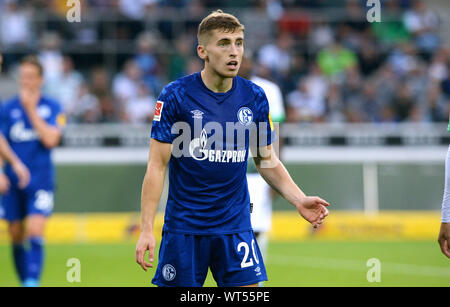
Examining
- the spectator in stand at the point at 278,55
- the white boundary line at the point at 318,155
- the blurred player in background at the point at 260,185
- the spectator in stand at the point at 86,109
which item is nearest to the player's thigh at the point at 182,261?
the blurred player in background at the point at 260,185

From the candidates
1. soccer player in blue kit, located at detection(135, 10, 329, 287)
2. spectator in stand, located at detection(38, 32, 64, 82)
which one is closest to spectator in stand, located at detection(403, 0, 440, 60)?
spectator in stand, located at detection(38, 32, 64, 82)

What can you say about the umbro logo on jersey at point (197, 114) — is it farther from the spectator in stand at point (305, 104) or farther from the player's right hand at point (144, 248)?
the spectator in stand at point (305, 104)

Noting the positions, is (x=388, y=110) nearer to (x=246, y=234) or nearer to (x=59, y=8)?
(x=59, y=8)

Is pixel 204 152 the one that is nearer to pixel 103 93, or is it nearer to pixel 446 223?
pixel 446 223

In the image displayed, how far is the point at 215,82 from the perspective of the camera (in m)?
5.48

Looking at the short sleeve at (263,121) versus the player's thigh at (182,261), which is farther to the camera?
the short sleeve at (263,121)

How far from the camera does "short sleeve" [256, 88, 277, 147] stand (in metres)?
5.61

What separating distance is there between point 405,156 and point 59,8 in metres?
8.40

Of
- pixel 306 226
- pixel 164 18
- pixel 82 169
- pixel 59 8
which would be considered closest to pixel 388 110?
pixel 306 226

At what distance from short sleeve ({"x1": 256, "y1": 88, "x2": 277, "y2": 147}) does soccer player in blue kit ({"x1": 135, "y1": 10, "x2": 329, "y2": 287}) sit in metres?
0.11

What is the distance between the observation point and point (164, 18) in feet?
58.6

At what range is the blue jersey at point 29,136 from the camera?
971 centimetres

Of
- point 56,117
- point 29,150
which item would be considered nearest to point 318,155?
point 56,117

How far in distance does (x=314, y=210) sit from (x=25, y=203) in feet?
17.1
